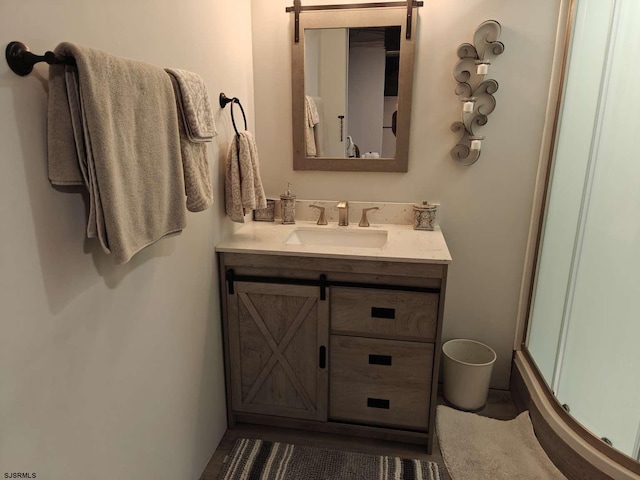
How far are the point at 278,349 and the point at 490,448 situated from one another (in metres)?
1.04

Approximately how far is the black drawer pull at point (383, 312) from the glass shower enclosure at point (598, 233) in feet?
2.43

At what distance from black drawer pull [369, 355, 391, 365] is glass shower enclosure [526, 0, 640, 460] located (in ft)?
2.41

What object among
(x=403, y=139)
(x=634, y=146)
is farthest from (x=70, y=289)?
(x=634, y=146)

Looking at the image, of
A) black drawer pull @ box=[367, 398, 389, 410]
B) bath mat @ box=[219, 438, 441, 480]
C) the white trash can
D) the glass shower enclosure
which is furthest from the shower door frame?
black drawer pull @ box=[367, 398, 389, 410]

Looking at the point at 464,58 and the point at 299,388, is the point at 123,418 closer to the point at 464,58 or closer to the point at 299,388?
the point at 299,388

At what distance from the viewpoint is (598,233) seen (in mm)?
1567

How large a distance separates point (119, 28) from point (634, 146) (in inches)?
63.8

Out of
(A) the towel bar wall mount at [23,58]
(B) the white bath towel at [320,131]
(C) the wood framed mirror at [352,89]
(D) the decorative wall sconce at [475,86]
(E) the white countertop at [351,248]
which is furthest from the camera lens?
(B) the white bath towel at [320,131]

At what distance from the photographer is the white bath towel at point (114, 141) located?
0.86m

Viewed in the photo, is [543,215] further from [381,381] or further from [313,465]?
[313,465]

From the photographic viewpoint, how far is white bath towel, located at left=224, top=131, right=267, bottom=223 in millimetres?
1749

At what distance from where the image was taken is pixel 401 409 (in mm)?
1828

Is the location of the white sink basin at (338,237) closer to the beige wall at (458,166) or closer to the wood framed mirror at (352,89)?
the beige wall at (458,166)

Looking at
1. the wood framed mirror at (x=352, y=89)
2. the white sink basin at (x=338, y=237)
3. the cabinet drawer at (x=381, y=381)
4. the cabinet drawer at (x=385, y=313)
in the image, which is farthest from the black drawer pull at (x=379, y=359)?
the wood framed mirror at (x=352, y=89)
